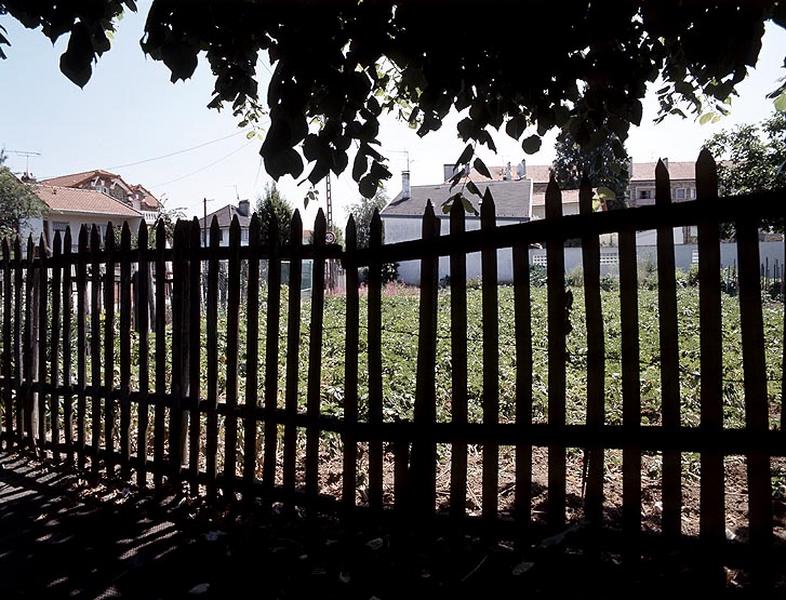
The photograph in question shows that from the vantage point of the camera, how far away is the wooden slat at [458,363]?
2895mm

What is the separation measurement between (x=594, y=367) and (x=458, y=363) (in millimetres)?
637

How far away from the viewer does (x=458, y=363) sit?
2.90 metres

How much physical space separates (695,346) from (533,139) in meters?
5.93

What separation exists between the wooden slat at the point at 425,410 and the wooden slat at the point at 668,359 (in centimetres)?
104

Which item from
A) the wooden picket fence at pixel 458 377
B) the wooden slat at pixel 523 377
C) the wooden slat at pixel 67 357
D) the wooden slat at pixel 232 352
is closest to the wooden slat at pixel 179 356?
the wooden picket fence at pixel 458 377

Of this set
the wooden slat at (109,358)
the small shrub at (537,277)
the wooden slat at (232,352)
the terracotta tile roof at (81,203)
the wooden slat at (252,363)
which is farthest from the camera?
the terracotta tile roof at (81,203)

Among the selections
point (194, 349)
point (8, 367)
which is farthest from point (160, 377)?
point (8, 367)

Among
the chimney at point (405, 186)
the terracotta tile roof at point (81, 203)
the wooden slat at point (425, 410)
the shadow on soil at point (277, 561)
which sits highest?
the chimney at point (405, 186)

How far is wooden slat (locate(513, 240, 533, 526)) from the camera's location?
2.77 m

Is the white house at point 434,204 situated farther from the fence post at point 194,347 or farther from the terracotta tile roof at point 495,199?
the fence post at point 194,347

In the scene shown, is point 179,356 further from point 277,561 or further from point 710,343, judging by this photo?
point 710,343

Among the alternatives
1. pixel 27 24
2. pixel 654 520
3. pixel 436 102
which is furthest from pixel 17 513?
pixel 654 520

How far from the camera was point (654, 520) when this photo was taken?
3.35 m

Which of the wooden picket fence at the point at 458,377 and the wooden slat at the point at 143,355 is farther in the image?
the wooden slat at the point at 143,355
